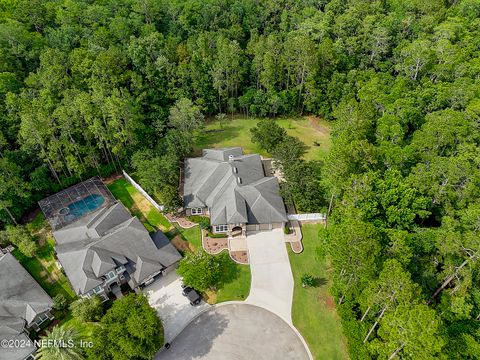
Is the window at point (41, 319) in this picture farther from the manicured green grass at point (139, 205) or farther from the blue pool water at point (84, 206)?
the manicured green grass at point (139, 205)

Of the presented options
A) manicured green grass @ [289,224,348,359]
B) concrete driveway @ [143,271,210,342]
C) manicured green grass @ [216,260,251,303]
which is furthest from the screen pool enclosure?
manicured green grass @ [289,224,348,359]

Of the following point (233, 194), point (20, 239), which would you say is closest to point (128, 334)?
point (233, 194)

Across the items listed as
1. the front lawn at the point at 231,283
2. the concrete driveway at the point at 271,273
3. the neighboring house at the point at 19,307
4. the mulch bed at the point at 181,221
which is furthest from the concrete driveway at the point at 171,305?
the neighboring house at the point at 19,307

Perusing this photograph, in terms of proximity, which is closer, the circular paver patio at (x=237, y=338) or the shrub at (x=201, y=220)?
the circular paver patio at (x=237, y=338)

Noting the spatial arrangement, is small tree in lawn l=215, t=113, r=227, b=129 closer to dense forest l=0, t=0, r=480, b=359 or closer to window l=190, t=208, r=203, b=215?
dense forest l=0, t=0, r=480, b=359

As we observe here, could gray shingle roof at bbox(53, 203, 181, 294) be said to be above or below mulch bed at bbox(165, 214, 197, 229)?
above

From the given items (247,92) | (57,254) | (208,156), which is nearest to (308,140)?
(247,92)
